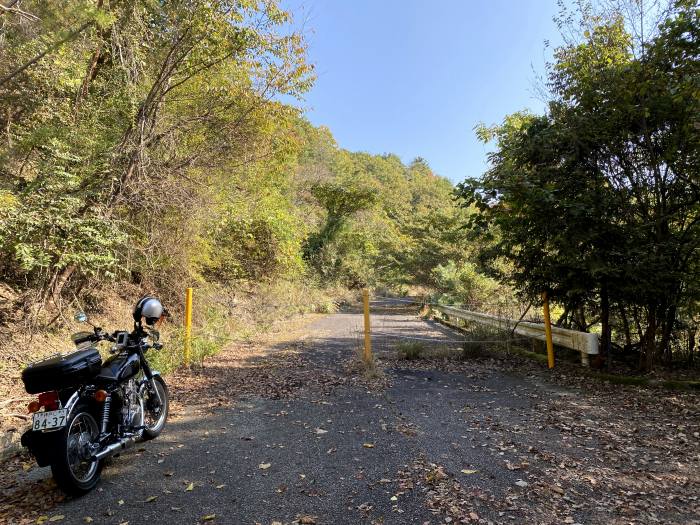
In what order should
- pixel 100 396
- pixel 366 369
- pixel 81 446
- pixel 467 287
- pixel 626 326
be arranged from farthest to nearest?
pixel 467 287, pixel 366 369, pixel 626 326, pixel 100 396, pixel 81 446

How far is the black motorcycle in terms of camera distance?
3.20 meters

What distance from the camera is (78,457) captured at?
3432 mm

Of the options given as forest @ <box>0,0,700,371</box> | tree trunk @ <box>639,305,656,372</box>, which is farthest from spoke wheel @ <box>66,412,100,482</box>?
tree trunk @ <box>639,305,656,372</box>

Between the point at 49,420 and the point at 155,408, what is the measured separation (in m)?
1.61

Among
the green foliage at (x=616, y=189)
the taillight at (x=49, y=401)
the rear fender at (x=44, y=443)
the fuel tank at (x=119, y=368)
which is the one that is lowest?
the rear fender at (x=44, y=443)

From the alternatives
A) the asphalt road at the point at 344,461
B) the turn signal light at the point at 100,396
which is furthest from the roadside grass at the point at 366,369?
the turn signal light at the point at 100,396

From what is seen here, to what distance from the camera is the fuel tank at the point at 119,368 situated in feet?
12.6

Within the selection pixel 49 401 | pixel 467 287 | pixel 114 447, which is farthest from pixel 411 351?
pixel 467 287

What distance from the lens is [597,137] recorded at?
653 cm

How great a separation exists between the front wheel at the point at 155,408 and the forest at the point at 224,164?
11.1 feet

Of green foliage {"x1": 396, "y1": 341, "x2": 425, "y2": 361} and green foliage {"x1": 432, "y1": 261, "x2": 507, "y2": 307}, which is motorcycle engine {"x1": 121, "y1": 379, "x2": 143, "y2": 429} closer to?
green foliage {"x1": 396, "y1": 341, "x2": 425, "y2": 361}

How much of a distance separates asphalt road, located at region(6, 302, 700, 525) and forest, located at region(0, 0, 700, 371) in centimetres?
212

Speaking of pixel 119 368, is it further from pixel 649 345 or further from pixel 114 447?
pixel 649 345

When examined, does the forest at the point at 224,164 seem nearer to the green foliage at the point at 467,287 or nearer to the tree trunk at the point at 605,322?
the tree trunk at the point at 605,322
